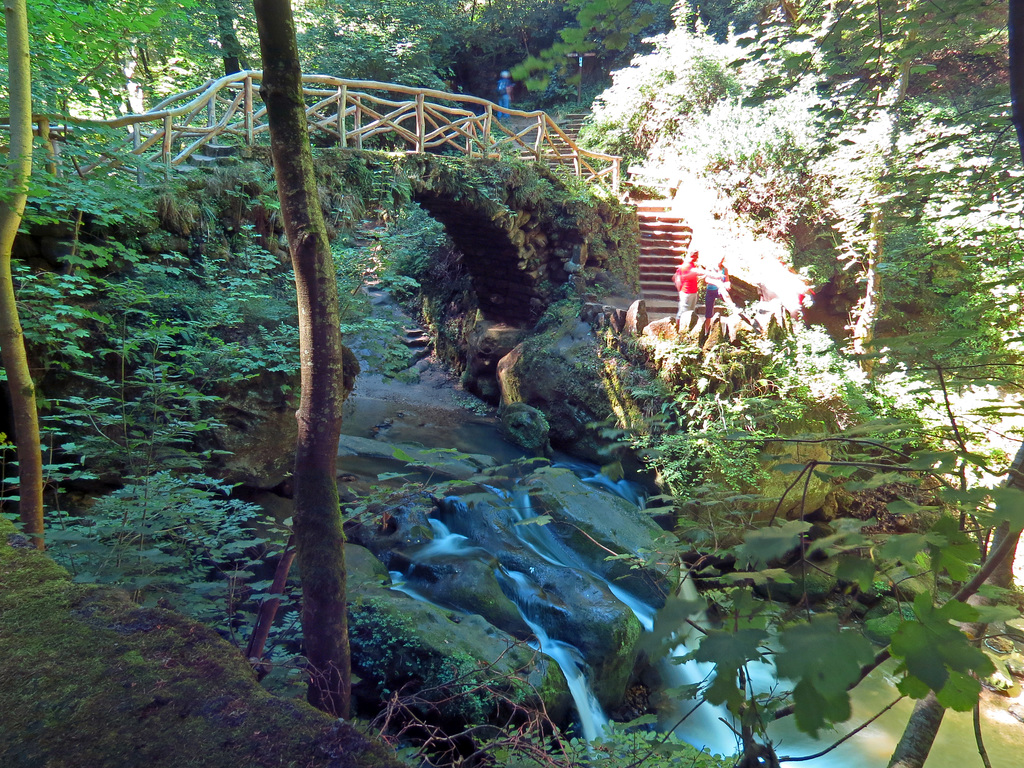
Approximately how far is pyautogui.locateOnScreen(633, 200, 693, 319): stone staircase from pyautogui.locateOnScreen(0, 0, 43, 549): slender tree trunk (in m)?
10.2

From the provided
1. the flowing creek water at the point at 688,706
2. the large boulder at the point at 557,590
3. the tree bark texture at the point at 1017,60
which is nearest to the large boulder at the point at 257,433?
the flowing creek water at the point at 688,706

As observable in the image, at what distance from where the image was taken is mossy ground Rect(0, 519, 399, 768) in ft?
3.55

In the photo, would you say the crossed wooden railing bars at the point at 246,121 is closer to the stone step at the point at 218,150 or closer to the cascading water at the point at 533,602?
the stone step at the point at 218,150

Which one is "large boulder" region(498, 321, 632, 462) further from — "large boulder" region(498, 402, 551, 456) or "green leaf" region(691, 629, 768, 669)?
"green leaf" region(691, 629, 768, 669)

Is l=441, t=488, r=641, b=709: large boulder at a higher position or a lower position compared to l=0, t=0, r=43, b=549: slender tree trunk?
lower

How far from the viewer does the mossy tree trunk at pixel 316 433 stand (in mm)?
2059

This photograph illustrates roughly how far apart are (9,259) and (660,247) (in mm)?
11497

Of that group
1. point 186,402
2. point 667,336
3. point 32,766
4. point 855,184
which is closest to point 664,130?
point 855,184

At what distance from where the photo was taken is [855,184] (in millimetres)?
9297

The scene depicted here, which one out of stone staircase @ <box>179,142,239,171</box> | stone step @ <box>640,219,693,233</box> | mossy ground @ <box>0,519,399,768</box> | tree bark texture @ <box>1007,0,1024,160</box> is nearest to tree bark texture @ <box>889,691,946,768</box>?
mossy ground @ <box>0,519,399,768</box>

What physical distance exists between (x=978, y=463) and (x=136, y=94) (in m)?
11.8

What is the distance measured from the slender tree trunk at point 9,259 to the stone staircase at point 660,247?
33.4 ft

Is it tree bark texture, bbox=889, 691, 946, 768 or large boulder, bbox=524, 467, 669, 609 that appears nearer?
tree bark texture, bbox=889, 691, 946, 768

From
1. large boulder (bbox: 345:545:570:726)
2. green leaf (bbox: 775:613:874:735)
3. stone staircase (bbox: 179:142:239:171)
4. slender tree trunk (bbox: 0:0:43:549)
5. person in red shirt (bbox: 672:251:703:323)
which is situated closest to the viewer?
green leaf (bbox: 775:613:874:735)
